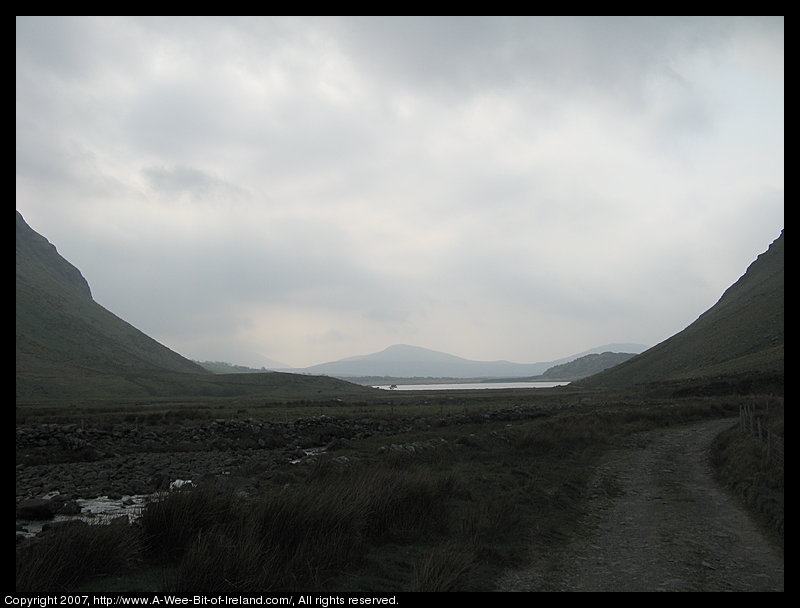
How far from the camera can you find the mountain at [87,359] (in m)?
94.5

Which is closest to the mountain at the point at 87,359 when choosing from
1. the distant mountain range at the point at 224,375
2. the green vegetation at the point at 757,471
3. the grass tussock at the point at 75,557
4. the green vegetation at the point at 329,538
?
the distant mountain range at the point at 224,375

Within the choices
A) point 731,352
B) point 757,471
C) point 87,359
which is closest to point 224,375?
point 87,359

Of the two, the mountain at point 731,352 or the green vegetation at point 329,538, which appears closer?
the green vegetation at point 329,538

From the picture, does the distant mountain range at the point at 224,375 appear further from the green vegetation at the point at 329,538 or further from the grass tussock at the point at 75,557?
the grass tussock at the point at 75,557

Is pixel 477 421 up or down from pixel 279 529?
down

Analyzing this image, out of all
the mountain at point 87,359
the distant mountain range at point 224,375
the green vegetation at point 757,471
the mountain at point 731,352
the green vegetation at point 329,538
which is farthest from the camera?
the mountain at point 87,359

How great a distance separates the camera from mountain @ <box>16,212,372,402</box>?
94500 millimetres

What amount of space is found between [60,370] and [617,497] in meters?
117

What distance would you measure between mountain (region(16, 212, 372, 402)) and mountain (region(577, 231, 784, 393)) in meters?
69.9

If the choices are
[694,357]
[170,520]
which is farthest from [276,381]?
[170,520]

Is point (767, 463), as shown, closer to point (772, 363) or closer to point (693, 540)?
point (693, 540)

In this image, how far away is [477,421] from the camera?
37.5 m

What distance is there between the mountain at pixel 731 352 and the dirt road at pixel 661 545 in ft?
161

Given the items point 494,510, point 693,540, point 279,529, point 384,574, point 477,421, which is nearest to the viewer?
point 384,574
